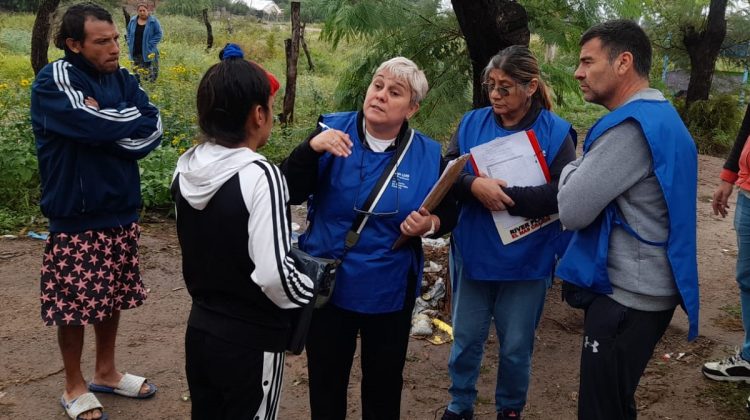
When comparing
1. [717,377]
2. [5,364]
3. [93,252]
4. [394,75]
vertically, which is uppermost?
[394,75]

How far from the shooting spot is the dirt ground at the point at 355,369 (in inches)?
144

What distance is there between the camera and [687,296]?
243cm

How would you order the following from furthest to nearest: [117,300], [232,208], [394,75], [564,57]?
[564,57]
[117,300]
[394,75]
[232,208]

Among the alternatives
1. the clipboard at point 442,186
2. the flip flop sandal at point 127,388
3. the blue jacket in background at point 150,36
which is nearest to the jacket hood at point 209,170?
the clipboard at point 442,186

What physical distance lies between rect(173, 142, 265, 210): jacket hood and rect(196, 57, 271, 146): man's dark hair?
0.05 m

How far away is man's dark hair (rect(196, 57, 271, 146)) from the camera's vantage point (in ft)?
7.02

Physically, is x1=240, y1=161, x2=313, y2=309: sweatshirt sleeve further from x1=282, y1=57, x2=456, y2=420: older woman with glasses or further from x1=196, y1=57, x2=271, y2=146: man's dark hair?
x1=282, y1=57, x2=456, y2=420: older woman with glasses

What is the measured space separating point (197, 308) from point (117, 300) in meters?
1.32

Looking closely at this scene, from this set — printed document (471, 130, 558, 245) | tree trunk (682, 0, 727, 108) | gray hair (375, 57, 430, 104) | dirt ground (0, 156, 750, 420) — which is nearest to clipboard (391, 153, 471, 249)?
gray hair (375, 57, 430, 104)

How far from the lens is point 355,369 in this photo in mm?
4113

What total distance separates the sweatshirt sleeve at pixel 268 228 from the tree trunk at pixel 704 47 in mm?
13134

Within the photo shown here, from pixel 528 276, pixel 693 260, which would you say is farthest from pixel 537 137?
pixel 693 260

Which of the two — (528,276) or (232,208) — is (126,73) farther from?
(528,276)

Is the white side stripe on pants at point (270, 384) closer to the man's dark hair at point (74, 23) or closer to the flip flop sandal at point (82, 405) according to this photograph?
the flip flop sandal at point (82, 405)
